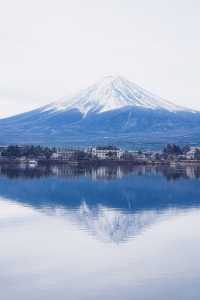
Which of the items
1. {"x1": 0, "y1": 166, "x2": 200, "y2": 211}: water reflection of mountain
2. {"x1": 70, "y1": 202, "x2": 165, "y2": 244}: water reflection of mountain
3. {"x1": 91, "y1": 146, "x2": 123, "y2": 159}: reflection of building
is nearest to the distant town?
{"x1": 91, "y1": 146, "x2": 123, "y2": 159}: reflection of building

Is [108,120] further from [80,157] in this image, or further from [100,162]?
[100,162]

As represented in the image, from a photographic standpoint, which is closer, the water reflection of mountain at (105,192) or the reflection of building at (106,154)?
the water reflection of mountain at (105,192)

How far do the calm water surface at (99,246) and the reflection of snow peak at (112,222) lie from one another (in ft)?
0.05

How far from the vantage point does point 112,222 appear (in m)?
10.3

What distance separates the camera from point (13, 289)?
5.88m

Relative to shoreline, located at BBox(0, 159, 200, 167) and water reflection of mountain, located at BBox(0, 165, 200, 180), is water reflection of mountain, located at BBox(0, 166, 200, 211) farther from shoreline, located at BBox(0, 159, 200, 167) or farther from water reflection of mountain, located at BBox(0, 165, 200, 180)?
shoreline, located at BBox(0, 159, 200, 167)

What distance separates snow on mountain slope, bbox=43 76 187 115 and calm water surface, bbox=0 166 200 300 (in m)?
63.9

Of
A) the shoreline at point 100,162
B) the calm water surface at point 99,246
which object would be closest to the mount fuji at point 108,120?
the shoreline at point 100,162

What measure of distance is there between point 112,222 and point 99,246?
2198 millimetres

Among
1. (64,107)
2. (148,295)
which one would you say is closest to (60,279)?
(148,295)

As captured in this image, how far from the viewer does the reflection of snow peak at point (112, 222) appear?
9055 millimetres

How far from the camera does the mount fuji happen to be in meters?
63.8

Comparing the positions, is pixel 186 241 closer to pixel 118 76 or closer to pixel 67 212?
pixel 67 212

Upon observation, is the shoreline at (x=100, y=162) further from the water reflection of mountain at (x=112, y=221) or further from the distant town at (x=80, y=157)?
the water reflection of mountain at (x=112, y=221)
